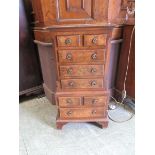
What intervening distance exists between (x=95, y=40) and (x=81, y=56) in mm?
183

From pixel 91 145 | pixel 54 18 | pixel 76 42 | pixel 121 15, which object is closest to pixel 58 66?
pixel 76 42

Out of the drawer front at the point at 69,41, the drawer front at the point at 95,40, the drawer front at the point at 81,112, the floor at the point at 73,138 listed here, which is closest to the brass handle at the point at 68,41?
the drawer front at the point at 69,41

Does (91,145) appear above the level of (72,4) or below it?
below

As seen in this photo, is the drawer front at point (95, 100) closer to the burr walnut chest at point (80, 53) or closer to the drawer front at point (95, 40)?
the burr walnut chest at point (80, 53)

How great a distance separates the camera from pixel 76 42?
1414 millimetres

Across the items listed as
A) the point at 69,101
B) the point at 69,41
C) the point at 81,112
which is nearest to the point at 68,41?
the point at 69,41

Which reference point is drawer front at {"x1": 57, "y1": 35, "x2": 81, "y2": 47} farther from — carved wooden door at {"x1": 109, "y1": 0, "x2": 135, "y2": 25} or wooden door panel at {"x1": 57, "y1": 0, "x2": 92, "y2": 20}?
carved wooden door at {"x1": 109, "y1": 0, "x2": 135, "y2": 25}

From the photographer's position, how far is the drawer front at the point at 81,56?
1450mm

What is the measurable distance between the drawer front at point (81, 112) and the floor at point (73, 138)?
0.16m
